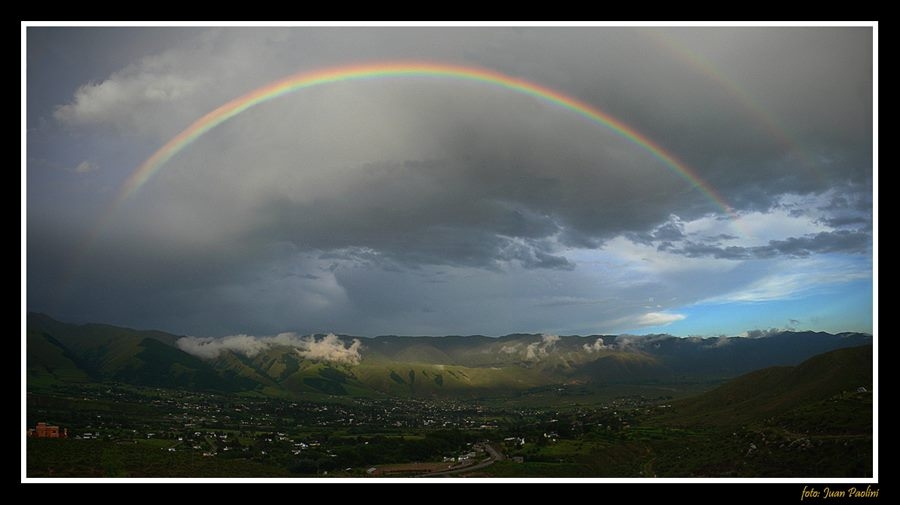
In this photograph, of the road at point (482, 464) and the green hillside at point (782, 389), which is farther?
the green hillside at point (782, 389)

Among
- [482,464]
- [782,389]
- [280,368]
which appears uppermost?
[782,389]

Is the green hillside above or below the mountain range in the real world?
above

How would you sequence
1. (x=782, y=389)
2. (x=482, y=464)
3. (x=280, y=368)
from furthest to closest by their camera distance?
(x=280, y=368), (x=782, y=389), (x=482, y=464)

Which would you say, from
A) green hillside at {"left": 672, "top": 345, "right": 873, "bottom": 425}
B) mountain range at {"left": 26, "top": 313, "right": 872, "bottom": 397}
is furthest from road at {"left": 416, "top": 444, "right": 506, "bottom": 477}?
mountain range at {"left": 26, "top": 313, "right": 872, "bottom": 397}

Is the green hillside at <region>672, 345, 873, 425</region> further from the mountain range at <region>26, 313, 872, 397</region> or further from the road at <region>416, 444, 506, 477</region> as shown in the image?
the mountain range at <region>26, 313, 872, 397</region>

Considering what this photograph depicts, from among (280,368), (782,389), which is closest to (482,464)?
(782,389)

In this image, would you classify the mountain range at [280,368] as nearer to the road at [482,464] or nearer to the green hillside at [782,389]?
the green hillside at [782,389]

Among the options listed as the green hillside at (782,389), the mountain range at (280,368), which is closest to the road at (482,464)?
the green hillside at (782,389)

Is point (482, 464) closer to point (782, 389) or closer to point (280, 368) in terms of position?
point (782, 389)

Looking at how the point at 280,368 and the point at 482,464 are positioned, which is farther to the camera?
the point at 280,368

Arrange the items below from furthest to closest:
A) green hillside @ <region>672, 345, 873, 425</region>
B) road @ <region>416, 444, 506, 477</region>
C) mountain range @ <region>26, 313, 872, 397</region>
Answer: mountain range @ <region>26, 313, 872, 397</region> < green hillside @ <region>672, 345, 873, 425</region> < road @ <region>416, 444, 506, 477</region>

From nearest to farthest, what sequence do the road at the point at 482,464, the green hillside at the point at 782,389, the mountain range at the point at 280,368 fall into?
the road at the point at 482,464
the green hillside at the point at 782,389
the mountain range at the point at 280,368
